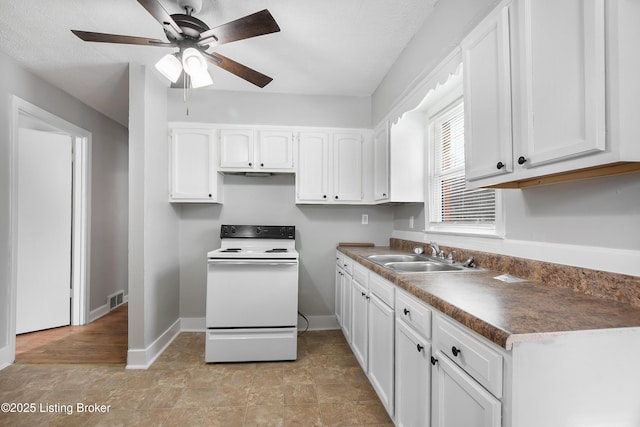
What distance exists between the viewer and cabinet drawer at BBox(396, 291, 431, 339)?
124 centimetres

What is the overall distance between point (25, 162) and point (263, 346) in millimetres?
3068

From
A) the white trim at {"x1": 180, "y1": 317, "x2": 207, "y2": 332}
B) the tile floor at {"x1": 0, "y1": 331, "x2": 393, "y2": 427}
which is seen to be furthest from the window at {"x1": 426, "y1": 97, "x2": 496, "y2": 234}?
the white trim at {"x1": 180, "y1": 317, "x2": 207, "y2": 332}

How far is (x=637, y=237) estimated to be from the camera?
989 mm

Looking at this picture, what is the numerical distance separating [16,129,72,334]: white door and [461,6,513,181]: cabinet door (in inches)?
158

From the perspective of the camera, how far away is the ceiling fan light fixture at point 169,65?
6.29ft

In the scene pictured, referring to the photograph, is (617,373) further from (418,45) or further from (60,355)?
(60,355)

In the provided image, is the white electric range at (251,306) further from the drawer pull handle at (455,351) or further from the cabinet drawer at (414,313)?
the drawer pull handle at (455,351)

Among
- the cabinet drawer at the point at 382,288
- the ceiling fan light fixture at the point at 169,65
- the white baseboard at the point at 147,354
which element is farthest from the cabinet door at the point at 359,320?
the ceiling fan light fixture at the point at 169,65

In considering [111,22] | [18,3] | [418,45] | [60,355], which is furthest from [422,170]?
[60,355]

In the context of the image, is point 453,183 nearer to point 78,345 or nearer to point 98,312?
point 78,345

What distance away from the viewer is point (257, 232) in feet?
10.5

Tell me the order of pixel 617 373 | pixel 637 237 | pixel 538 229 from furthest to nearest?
pixel 538 229 → pixel 637 237 → pixel 617 373

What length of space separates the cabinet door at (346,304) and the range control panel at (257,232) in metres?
0.76

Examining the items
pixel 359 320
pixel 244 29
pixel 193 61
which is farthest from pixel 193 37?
pixel 359 320
